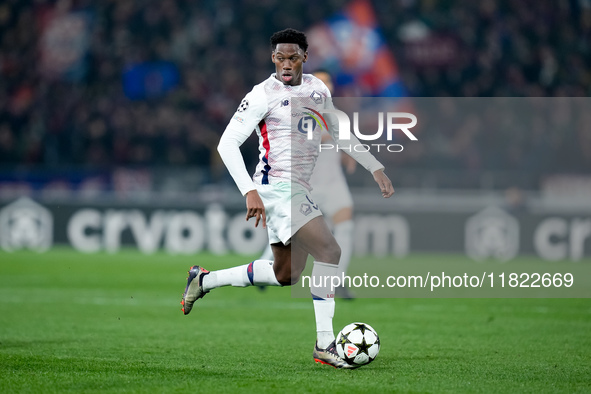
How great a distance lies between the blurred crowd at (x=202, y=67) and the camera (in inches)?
710

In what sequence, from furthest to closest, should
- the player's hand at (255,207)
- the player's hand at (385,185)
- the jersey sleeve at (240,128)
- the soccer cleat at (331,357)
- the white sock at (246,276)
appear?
the white sock at (246,276), the player's hand at (385,185), the jersey sleeve at (240,128), the soccer cleat at (331,357), the player's hand at (255,207)

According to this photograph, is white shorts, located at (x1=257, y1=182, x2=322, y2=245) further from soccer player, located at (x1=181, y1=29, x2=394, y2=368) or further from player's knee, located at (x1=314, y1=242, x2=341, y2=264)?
player's knee, located at (x1=314, y1=242, x2=341, y2=264)

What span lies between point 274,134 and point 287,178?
0.96ft

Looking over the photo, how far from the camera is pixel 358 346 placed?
17.0 feet

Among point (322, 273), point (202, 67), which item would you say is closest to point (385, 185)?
point (322, 273)

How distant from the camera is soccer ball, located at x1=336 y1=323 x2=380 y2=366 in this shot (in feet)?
16.9

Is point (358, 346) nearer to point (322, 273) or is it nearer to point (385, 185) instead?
point (322, 273)

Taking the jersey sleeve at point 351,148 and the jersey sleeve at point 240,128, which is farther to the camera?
the jersey sleeve at point 351,148

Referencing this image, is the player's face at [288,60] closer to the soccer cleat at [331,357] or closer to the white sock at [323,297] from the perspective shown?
the white sock at [323,297]

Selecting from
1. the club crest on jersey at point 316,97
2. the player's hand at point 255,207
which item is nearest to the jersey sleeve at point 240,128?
the player's hand at point 255,207

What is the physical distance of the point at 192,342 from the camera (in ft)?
20.7

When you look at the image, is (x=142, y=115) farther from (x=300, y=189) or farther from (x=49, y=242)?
(x=300, y=189)

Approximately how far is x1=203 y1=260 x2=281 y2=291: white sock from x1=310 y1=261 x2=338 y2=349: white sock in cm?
35

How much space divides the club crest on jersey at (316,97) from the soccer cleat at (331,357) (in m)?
1.53
